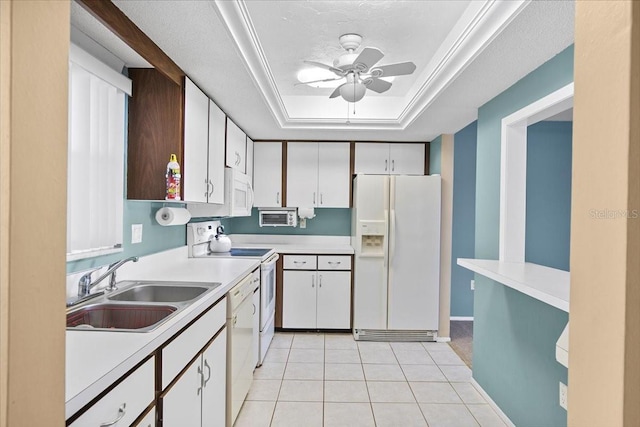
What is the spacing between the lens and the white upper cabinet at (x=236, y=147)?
316 cm

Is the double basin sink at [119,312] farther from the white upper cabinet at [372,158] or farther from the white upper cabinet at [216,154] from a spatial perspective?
the white upper cabinet at [372,158]

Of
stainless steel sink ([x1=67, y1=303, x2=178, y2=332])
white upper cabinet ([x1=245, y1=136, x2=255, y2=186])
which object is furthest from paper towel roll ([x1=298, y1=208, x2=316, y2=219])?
stainless steel sink ([x1=67, y1=303, x2=178, y2=332])

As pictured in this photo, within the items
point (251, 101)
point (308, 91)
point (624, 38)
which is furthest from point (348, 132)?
point (624, 38)

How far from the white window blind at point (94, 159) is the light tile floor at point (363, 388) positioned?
1.45 m

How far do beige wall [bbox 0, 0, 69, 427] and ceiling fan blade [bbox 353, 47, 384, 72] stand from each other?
1.59m

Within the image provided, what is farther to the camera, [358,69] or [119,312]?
[358,69]

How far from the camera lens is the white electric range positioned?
10.0 feet

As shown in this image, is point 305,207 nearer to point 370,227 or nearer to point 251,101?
point 370,227

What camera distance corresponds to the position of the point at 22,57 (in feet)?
1.77

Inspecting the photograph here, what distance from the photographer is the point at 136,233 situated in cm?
214

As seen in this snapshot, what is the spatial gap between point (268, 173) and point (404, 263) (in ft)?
6.09

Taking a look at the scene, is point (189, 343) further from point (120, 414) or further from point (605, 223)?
point (605, 223)

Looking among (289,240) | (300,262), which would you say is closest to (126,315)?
(300,262)

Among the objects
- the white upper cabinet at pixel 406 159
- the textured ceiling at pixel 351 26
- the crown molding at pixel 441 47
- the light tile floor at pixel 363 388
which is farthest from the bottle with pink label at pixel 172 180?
the white upper cabinet at pixel 406 159
